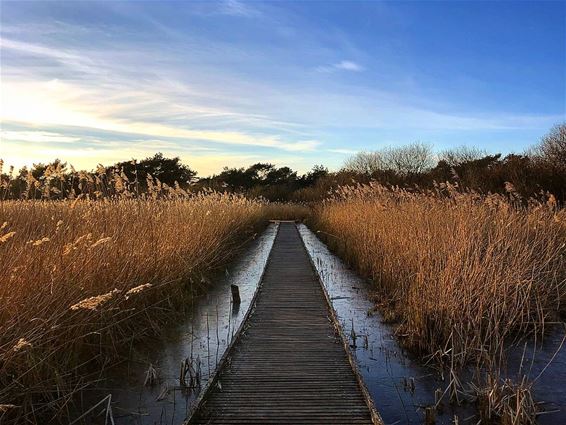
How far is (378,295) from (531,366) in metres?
3.40

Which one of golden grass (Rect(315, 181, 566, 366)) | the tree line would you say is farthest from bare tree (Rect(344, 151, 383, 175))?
golden grass (Rect(315, 181, 566, 366))

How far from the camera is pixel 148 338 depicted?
5863 mm

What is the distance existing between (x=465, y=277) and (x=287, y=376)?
235 cm

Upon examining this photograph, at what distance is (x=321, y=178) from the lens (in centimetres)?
3862

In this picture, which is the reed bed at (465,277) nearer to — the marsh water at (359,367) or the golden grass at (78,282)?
the marsh water at (359,367)

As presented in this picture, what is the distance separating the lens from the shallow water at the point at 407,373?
4066 millimetres

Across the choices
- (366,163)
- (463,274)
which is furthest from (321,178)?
(463,274)

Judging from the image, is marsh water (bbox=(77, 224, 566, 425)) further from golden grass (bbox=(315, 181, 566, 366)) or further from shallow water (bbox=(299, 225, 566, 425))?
golden grass (bbox=(315, 181, 566, 366))

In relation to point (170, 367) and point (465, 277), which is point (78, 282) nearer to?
point (170, 367)

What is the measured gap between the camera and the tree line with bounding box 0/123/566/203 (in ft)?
24.1

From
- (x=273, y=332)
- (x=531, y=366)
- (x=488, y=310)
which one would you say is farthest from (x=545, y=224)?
(x=273, y=332)

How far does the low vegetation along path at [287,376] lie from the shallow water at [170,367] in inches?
11.0

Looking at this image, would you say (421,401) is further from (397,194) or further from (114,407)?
(397,194)

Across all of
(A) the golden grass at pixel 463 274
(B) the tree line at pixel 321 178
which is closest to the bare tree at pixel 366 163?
(B) the tree line at pixel 321 178
